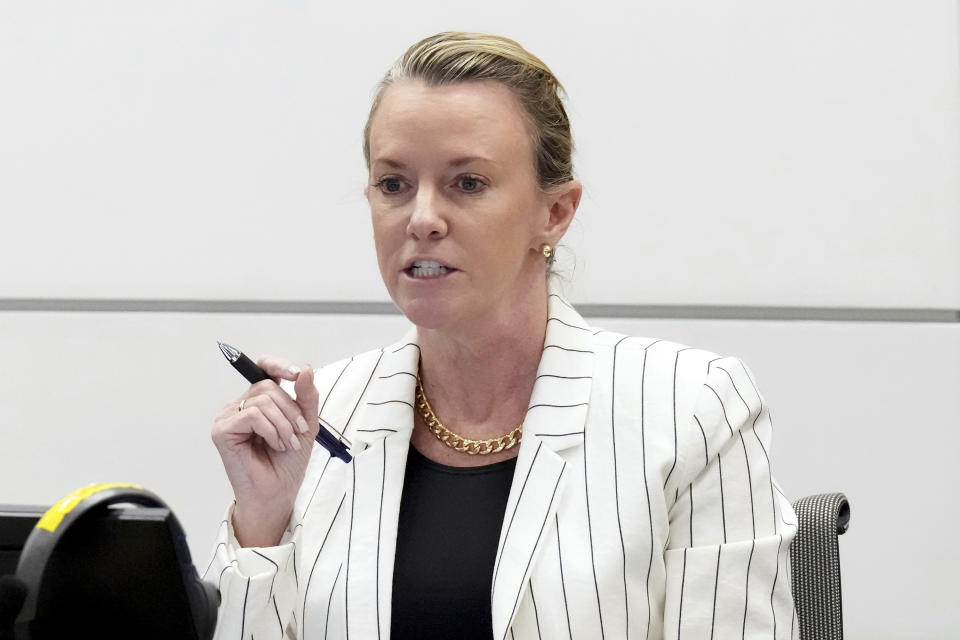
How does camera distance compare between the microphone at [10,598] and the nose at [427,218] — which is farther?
the nose at [427,218]

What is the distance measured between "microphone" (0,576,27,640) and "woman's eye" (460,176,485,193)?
0.83 meters


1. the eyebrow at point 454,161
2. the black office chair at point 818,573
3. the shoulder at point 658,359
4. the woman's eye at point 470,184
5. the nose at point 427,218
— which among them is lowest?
the black office chair at point 818,573

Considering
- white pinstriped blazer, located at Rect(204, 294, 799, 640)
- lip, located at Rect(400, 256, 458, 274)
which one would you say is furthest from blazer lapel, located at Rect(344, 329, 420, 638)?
lip, located at Rect(400, 256, 458, 274)

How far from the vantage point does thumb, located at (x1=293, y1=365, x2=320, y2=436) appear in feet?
4.48

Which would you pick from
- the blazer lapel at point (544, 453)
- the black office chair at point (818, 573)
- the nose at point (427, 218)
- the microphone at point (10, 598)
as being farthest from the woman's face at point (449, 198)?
the microphone at point (10, 598)

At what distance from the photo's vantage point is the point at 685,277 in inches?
80.3

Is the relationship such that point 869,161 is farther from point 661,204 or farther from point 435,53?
point 435,53

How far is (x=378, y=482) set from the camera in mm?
1468

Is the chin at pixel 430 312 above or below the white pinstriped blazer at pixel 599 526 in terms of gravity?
above

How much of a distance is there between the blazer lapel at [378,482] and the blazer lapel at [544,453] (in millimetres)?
142

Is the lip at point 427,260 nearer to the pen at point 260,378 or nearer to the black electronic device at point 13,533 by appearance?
the pen at point 260,378

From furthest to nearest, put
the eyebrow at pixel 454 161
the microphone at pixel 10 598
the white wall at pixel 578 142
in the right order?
the white wall at pixel 578 142, the eyebrow at pixel 454 161, the microphone at pixel 10 598

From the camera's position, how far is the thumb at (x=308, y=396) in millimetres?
1365

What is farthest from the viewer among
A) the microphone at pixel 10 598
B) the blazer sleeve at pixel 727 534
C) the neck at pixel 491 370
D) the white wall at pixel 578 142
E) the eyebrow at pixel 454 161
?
the white wall at pixel 578 142
